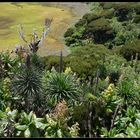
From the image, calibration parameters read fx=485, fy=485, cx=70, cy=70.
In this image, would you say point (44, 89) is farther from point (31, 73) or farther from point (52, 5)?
point (52, 5)

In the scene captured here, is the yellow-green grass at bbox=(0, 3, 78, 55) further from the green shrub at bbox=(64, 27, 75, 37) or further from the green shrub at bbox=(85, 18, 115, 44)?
the green shrub at bbox=(85, 18, 115, 44)

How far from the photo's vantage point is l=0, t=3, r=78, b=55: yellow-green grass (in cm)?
5156

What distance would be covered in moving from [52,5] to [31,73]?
179 feet

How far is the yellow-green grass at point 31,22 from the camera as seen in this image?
5156cm

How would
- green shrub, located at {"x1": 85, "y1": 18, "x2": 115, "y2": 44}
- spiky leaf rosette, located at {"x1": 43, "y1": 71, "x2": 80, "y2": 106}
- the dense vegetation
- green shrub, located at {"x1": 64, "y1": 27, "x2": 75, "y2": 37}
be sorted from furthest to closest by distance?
green shrub, located at {"x1": 64, "y1": 27, "x2": 75, "y2": 37}
green shrub, located at {"x1": 85, "y1": 18, "x2": 115, "y2": 44}
spiky leaf rosette, located at {"x1": 43, "y1": 71, "x2": 80, "y2": 106}
the dense vegetation

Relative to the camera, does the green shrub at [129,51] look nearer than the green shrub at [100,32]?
Yes

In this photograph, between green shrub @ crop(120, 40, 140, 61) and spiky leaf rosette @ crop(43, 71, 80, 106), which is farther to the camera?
green shrub @ crop(120, 40, 140, 61)

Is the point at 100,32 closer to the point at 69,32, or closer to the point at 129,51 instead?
the point at 69,32

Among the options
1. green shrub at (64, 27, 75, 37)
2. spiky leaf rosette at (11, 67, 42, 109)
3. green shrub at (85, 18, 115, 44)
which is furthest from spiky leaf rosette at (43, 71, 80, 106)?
green shrub at (64, 27, 75, 37)

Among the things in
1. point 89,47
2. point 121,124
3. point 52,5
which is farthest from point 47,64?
point 52,5

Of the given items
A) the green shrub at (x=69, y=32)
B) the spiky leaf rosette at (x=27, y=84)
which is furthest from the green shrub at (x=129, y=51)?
the spiky leaf rosette at (x=27, y=84)

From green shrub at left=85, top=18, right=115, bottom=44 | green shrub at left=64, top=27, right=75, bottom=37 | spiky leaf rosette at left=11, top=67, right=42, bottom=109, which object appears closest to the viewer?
spiky leaf rosette at left=11, top=67, right=42, bottom=109

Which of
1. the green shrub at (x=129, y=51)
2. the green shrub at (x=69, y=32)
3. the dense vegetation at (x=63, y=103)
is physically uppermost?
the dense vegetation at (x=63, y=103)

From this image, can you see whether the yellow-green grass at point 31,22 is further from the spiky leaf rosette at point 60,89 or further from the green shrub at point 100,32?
the spiky leaf rosette at point 60,89
